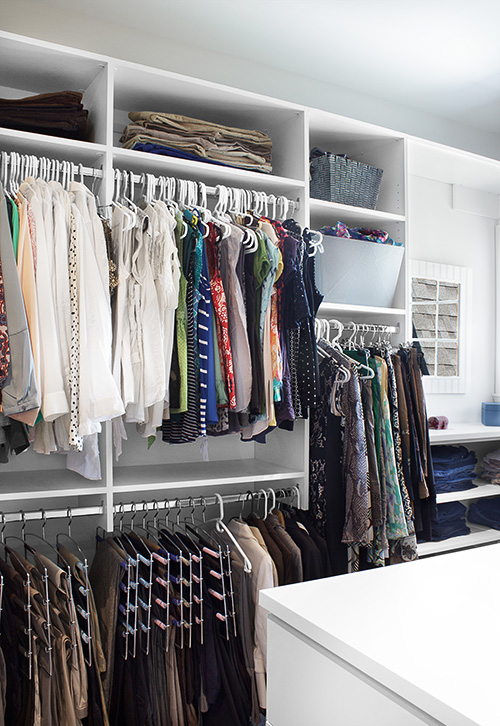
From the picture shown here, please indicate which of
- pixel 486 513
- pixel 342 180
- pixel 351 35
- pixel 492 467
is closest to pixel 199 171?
pixel 342 180

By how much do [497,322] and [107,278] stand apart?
2840mm

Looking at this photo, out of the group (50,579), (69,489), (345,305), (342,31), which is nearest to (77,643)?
(50,579)

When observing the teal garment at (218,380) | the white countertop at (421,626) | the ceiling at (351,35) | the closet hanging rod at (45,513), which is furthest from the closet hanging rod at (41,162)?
the white countertop at (421,626)

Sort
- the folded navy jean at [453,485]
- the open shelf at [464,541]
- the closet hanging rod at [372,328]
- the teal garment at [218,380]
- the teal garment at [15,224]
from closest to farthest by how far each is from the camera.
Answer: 1. the teal garment at [15,224]
2. the teal garment at [218,380]
3. the closet hanging rod at [372,328]
4. the open shelf at [464,541]
5. the folded navy jean at [453,485]

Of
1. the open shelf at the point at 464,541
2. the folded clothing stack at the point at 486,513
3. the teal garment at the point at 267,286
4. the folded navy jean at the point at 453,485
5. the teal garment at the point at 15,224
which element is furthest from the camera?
the folded clothing stack at the point at 486,513

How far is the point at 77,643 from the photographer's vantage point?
73.2 inches

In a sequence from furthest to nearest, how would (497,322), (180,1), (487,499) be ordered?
(497,322) → (487,499) → (180,1)

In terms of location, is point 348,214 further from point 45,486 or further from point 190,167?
point 45,486

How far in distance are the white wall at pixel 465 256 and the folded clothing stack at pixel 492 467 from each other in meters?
0.31

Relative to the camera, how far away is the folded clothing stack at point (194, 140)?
2.36 m

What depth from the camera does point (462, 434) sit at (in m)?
3.13

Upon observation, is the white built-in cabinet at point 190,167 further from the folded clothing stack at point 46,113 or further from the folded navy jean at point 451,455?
the folded navy jean at point 451,455

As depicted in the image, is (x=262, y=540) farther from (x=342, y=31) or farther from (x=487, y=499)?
(x=342, y=31)

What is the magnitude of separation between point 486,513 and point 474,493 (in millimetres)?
344
